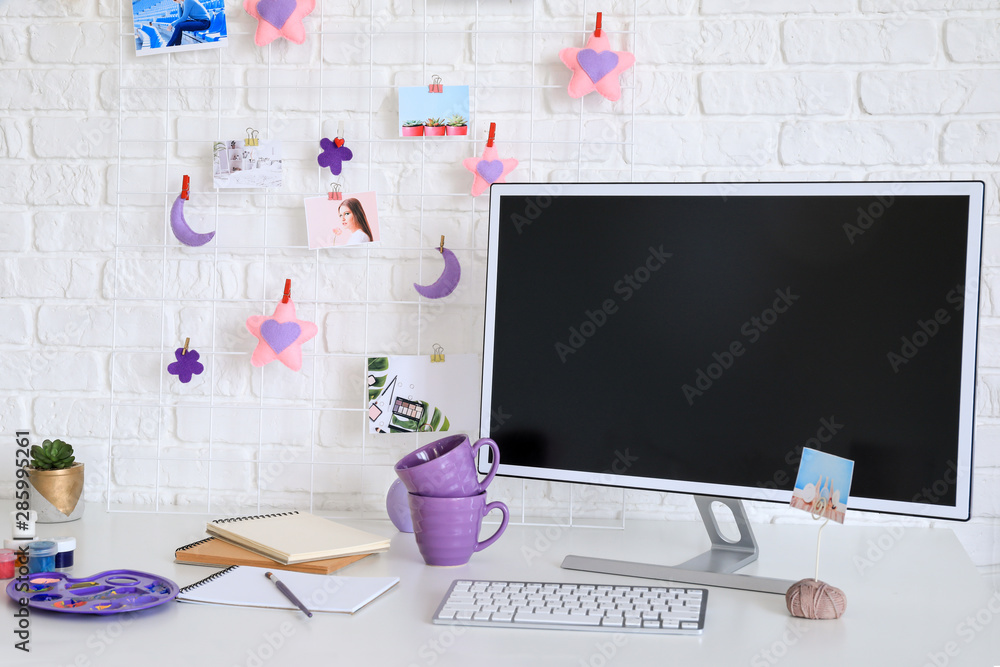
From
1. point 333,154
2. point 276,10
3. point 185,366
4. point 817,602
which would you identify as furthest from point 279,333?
point 817,602

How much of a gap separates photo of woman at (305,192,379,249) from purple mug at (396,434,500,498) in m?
0.42

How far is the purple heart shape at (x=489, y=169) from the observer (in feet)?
4.27

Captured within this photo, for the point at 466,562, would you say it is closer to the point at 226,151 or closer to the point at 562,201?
the point at 562,201

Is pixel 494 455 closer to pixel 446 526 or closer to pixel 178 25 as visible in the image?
pixel 446 526

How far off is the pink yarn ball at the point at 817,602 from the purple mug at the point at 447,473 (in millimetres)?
412

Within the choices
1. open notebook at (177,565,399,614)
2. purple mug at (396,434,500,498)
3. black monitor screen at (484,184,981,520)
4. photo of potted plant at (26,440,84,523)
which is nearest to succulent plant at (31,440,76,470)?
photo of potted plant at (26,440,84,523)

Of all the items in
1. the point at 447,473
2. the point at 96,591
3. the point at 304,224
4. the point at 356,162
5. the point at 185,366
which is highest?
the point at 356,162

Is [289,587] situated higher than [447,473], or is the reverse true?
[447,473]

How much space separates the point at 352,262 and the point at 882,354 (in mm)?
827

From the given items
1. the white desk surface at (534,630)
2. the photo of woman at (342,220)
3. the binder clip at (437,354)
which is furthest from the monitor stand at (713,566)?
the photo of woman at (342,220)

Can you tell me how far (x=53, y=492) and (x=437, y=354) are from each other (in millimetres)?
633

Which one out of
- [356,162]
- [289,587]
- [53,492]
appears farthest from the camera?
[356,162]

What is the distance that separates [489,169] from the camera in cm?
130

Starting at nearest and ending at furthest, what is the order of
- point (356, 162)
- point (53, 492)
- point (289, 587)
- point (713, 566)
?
point (289, 587) → point (713, 566) → point (53, 492) → point (356, 162)
